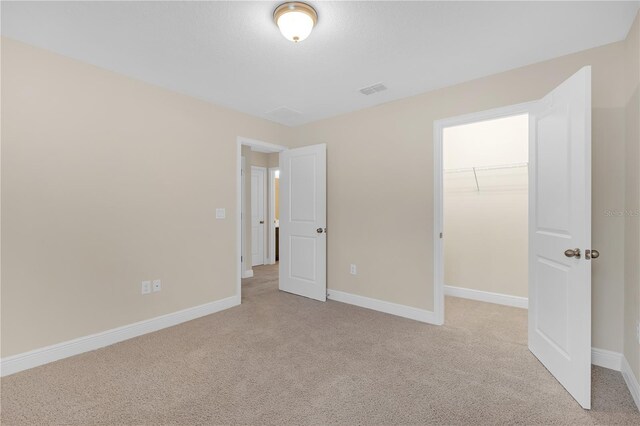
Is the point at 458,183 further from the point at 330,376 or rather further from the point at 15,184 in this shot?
the point at 15,184

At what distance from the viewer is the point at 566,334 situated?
199 centimetres

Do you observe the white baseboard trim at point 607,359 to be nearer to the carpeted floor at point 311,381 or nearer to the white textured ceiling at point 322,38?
the carpeted floor at point 311,381

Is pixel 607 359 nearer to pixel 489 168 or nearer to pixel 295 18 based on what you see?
pixel 489 168

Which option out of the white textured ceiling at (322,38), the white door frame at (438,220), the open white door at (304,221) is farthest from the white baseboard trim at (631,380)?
the open white door at (304,221)

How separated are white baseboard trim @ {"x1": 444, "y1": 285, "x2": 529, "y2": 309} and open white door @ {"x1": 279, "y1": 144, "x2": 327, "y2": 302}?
183 cm

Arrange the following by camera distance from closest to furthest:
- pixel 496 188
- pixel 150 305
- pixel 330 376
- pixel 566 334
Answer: pixel 566 334
pixel 330 376
pixel 150 305
pixel 496 188

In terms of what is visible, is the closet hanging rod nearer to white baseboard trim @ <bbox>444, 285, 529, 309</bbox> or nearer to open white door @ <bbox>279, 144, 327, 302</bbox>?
white baseboard trim @ <bbox>444, 285, 529, 309</bbox>

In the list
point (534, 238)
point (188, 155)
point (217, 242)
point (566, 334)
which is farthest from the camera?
point (217, 242)

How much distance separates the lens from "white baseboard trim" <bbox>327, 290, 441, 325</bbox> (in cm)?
320

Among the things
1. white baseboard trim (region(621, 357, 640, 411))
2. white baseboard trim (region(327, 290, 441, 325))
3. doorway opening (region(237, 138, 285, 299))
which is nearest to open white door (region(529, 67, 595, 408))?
white baseboard trim (region(621, 357, 640, 411))

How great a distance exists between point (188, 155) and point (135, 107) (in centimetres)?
65

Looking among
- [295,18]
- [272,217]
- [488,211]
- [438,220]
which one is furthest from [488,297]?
[272,217]

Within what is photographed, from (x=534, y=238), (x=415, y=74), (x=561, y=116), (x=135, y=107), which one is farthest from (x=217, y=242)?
(x=561, y=116)

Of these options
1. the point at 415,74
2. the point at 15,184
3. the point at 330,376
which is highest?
the point at 415,74
